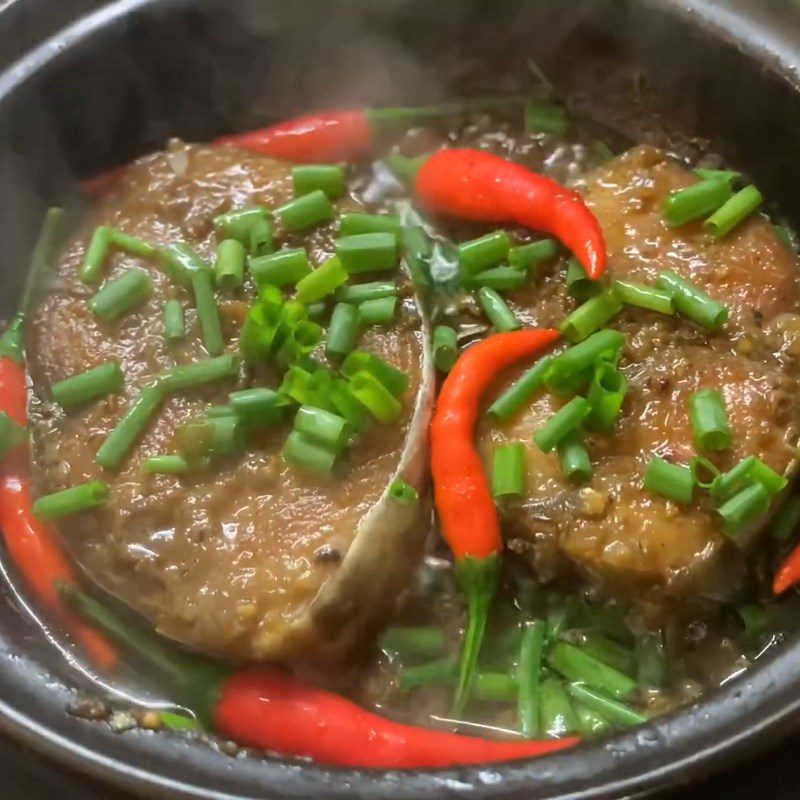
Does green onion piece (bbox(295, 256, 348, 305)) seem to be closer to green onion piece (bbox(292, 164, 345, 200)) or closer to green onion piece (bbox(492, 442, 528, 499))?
green onion piece (bbox(292, 164, 345, 200))

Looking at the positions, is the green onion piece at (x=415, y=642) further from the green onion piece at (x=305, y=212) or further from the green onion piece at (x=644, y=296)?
the green onion piece at (x=305, y=212)

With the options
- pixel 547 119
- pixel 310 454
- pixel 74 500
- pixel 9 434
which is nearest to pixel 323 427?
pixel 310 454

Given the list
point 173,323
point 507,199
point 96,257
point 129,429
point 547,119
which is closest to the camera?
point 129,429

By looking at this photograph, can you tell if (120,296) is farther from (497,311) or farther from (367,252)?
(497,311)

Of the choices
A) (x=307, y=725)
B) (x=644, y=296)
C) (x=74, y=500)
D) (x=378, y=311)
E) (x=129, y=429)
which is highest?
(x=644, y=296)

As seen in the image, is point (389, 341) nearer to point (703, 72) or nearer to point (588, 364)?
point (588, 364)

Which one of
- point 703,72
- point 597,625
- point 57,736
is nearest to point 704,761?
point 597,625

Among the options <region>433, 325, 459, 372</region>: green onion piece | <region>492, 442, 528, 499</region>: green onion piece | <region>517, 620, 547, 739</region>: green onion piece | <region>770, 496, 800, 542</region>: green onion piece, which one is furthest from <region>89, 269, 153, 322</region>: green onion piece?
<region>770, 496, 800, 542</region>: green onion piece
